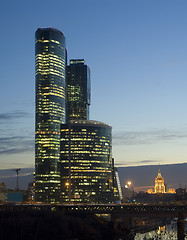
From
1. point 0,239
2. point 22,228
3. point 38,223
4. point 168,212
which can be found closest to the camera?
point 0,239

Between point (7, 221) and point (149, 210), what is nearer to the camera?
point (7, 221)

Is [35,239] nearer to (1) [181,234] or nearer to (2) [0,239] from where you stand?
(2) [0,239]

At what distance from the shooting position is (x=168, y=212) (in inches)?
7574

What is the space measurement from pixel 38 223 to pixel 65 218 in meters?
14.6

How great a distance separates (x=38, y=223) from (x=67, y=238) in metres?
22.2

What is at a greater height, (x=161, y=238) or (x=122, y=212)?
(x=122, y=212)

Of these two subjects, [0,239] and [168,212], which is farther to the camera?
[168,212]

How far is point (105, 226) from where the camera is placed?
19662cm

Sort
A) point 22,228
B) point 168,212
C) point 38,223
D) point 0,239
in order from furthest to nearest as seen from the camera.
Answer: point 168,212 → point 38,223 → point 22,228 → point 0,239

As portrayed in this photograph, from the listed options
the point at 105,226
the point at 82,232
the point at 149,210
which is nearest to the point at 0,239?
the point at 82,232

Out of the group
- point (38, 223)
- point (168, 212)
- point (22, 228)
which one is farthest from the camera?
point (168, 212)

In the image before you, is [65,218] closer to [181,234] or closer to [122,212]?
[122,212]

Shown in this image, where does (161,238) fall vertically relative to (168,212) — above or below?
below

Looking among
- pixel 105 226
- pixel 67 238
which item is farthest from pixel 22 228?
pixel 105 226
